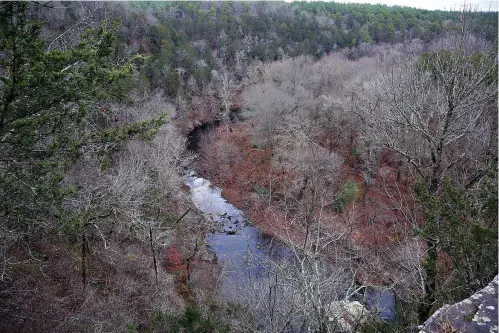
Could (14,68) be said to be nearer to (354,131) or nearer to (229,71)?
(354,131)

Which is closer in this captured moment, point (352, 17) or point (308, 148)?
point (308, 148)

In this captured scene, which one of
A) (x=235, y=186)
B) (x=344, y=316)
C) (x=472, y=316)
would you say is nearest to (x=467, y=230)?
(x=472, y=316)

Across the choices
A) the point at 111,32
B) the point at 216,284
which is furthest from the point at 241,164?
the point at 111,32

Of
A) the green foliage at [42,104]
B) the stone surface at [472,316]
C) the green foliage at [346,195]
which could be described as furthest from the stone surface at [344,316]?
the green foliage at [346,195]

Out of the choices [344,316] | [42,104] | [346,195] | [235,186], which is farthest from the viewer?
[235,186]

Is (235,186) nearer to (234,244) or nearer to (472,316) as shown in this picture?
(234,244)
